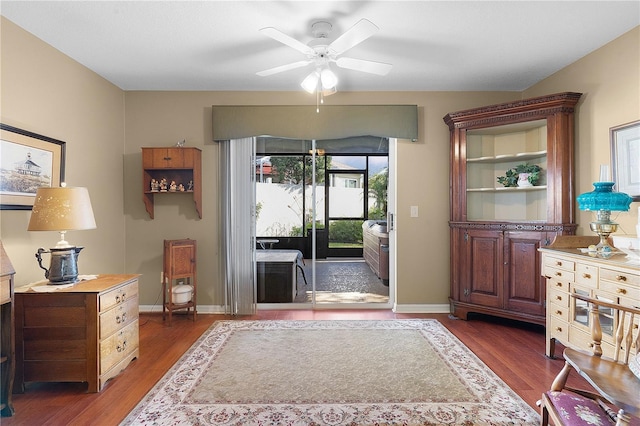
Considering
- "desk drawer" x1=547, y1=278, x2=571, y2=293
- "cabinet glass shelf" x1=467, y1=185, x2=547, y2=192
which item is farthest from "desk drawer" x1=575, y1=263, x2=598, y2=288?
"cabinet glass shelf" x1=467, y1=185, x2=547, y2=192

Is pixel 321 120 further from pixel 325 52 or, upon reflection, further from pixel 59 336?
pixel 59 336

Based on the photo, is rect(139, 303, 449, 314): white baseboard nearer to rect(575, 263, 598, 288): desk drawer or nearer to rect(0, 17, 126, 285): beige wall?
rect(0, 17, 126, 285): beige wall

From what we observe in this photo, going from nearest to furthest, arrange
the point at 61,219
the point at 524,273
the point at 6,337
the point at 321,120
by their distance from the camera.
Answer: the point at 6,337, the point at 61,219, the point at 524,273, the point at 321,120

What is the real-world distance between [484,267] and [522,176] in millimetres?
1031

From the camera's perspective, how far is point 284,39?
222cm

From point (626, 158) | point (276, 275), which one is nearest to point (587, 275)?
point (626, 158)

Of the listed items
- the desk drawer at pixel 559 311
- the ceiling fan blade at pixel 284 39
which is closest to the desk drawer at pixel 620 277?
the desk drawer at pixel 559 311

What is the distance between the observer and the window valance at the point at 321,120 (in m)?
3.88

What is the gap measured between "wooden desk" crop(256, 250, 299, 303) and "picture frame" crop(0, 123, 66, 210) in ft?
6.95

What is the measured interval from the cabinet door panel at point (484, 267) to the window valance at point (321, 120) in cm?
137

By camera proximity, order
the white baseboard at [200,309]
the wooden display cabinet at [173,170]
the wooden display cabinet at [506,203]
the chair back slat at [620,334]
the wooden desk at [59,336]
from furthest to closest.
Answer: the white baseboard at [200,309] < the wooden display cabinet at [173,170] < the wooden display cabinet at [506,203] < the wooden desk at [59,336] < the chair back slat at [620,334]

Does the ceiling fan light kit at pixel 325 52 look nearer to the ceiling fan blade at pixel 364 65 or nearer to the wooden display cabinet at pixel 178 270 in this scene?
the ceiling fan blade at pixel 364 65

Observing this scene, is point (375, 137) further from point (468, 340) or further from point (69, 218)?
point (69, 218)

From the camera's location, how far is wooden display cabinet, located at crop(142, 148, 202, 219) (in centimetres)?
370
